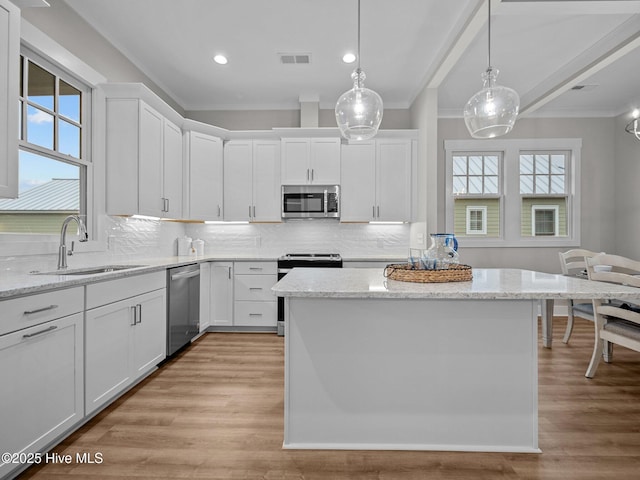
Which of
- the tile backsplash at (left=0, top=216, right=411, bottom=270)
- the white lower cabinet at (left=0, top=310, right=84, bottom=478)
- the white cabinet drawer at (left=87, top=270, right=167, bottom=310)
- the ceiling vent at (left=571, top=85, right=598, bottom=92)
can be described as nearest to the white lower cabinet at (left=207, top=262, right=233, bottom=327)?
the tile backsplash at (left=0, top=216, right=411, bottom=270)

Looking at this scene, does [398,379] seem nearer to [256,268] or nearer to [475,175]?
[256,268]

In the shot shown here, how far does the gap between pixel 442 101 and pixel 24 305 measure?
4.99 meters

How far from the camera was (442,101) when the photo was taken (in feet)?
15.8

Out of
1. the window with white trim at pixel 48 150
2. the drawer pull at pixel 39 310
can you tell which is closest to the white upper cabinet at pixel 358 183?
the window with white trim at pixel 48 150

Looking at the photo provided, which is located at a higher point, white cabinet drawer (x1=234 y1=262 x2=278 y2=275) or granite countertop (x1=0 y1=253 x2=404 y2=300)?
granite countertop (x1=0 y1=253 x2=404 y2=300)

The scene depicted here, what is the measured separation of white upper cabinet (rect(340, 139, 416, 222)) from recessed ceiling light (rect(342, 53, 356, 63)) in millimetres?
1053

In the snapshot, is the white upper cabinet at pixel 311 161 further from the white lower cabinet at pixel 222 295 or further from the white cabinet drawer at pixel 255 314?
the white cabinet drawer at pixel 255 314

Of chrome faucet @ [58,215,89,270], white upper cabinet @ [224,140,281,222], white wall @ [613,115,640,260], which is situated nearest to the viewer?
chrome faucet @ [58,215,89,270]

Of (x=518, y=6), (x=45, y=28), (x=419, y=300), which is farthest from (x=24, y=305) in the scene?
(x=518, y=6)

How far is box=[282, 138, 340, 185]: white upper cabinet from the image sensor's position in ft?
14.6

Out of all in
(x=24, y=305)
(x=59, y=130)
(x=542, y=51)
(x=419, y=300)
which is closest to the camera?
(x=24, y=305)

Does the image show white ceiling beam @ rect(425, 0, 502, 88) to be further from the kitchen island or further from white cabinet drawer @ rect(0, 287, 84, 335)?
white cabinet drawer @ rect(0, 287, 84, 335)

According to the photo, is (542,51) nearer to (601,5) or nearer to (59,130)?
(601,5)

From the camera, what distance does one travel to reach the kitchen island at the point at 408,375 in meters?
1.82
